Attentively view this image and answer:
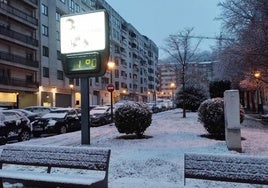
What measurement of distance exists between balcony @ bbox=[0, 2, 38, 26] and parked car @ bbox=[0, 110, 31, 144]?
33.8 meters

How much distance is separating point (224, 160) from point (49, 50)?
183 feet

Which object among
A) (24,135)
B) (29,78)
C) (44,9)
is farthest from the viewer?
(44,9)

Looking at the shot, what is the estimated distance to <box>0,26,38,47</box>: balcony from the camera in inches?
1987

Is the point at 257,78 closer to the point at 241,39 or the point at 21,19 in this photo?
the point at 241,39

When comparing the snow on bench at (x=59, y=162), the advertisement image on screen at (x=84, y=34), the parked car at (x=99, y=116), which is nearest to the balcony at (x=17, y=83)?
the parked car at (x=99, y=116)

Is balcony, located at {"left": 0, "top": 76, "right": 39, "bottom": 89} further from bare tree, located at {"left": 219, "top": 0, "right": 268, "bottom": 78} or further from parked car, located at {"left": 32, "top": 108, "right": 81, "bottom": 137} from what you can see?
bare tree, located at {"left": 219, "top": 0, "right": 268, "bottom": 78}

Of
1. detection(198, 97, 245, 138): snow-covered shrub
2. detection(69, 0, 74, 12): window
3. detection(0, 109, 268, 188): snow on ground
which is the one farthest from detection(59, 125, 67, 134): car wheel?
detection(69, 0, 74, 12): window

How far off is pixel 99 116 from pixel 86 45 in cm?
2055

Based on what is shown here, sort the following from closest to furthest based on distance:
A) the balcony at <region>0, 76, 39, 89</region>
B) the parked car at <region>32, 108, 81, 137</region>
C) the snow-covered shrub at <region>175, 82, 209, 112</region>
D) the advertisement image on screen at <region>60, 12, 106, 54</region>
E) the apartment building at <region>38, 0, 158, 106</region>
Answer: the advertisement image on screen at <region>60, 12, 106, 54</region> < the parked car at <region>32, 108, 81, 137</region> < the snow-covered shrub at <region>175, 82, 209, 112</region> < the balcony at <region>0, 76, 39, 89</region> < the apartment building at <region>38, 0, 158, 106</region>

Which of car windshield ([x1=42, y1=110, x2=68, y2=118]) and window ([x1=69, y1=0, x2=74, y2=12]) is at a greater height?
window ([x1=69, y1=0, x2=74, y2=12])

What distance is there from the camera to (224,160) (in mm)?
6668

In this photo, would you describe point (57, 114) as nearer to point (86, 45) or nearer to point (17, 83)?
point (86, 45)

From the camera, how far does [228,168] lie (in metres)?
6.60

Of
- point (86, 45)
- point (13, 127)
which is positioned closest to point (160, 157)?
point (86, 45)
